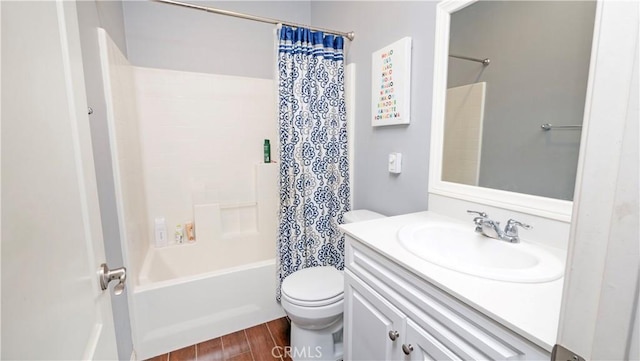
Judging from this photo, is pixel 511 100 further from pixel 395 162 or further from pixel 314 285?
pixel 314 285

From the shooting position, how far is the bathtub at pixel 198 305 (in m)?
1.64

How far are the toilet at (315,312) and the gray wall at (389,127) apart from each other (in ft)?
1.90

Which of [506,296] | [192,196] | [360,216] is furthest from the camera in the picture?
[192,196]

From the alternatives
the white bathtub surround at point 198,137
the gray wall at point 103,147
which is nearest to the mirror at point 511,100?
the white bathtub surround at point 198,137

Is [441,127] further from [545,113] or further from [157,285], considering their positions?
[157,285]

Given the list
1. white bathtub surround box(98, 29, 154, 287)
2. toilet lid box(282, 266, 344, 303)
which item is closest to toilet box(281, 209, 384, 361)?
toilet lid box(282, 266, 344, 303)

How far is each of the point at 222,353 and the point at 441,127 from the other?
1.81 m

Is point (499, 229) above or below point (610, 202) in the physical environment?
below

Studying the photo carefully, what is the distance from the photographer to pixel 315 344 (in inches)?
60.8

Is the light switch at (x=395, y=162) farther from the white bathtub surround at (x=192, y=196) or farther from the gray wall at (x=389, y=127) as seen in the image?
the white bathtub surround at (x=192, y=196)

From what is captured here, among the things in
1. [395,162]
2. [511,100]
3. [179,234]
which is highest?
[511,100]

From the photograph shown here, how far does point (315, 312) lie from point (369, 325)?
40cm

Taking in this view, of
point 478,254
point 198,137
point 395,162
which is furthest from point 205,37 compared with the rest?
point 478,254

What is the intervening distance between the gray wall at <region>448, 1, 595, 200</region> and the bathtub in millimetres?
1529
